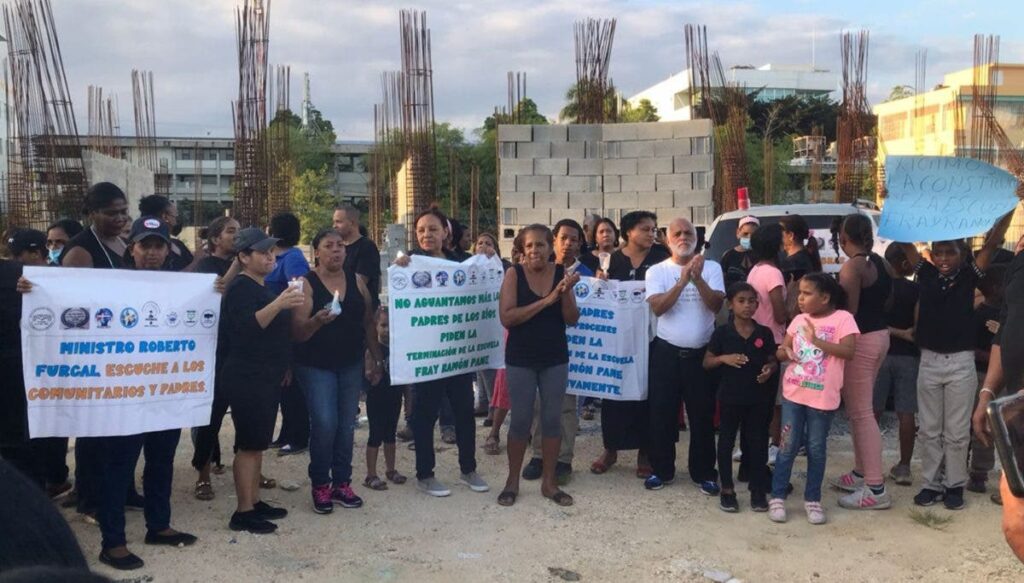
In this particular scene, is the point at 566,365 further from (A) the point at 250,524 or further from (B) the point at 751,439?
(A) the point at 250,524

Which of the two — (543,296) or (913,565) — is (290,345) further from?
(913,565)

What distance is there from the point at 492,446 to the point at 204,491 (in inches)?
91.8

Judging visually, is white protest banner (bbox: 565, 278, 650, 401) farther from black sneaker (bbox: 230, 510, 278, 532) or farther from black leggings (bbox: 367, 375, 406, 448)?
black sneaker (bbox: 230, 510, 278, 532)

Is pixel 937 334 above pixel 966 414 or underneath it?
above

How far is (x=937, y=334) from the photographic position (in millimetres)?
5680

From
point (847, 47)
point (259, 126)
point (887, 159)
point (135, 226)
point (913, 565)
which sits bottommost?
point (913, 565)

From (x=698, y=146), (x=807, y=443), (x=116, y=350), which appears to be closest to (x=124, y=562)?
(x=116, y=350)

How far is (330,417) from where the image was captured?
5.47m

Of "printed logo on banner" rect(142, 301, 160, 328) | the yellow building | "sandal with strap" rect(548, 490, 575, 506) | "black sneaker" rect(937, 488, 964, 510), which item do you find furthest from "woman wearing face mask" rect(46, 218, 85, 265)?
the yellow building

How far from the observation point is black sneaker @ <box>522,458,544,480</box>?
6.30 meters

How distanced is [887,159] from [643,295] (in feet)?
6.45

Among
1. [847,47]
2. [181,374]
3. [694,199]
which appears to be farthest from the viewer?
[847,47]

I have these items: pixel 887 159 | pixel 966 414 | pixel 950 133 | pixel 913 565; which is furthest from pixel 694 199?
pixel 950 133

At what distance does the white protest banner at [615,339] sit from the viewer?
20.5 ft
